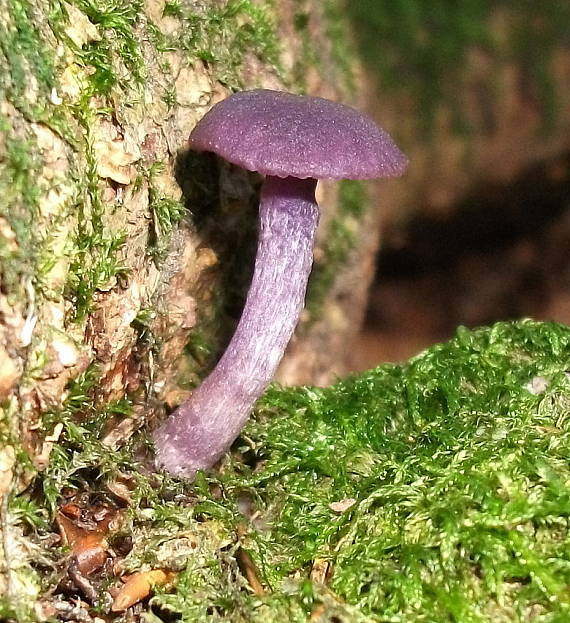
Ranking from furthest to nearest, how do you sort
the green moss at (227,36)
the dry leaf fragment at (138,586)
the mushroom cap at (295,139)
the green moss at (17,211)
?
the green moss at (227,36) < the mushroom cap at (295,139) < the dry leaf fragment at (138,586) < the green moss at (17,211)

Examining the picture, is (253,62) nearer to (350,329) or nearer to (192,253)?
(192,253)

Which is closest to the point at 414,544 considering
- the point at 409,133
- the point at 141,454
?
the point at 141,454

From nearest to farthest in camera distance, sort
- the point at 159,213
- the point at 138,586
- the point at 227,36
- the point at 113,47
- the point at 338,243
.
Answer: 1. the point at 138,586
2. the point at 113,47
3. the point at 159,213
4. the point at 227,36
5. the point at 338,243

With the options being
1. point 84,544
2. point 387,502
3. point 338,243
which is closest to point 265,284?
point 387,502

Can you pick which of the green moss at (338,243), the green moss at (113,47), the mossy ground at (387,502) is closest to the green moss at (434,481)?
the mossy ground at (387,502)

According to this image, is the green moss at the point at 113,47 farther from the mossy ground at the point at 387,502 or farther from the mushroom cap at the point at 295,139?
the mossy ground at the point at 387,502

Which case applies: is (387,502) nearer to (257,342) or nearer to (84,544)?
(257,342)

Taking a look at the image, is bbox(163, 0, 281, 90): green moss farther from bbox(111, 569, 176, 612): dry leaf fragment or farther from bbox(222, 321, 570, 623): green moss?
bbox(111, 569, 176, 612): dry leaf fragment
